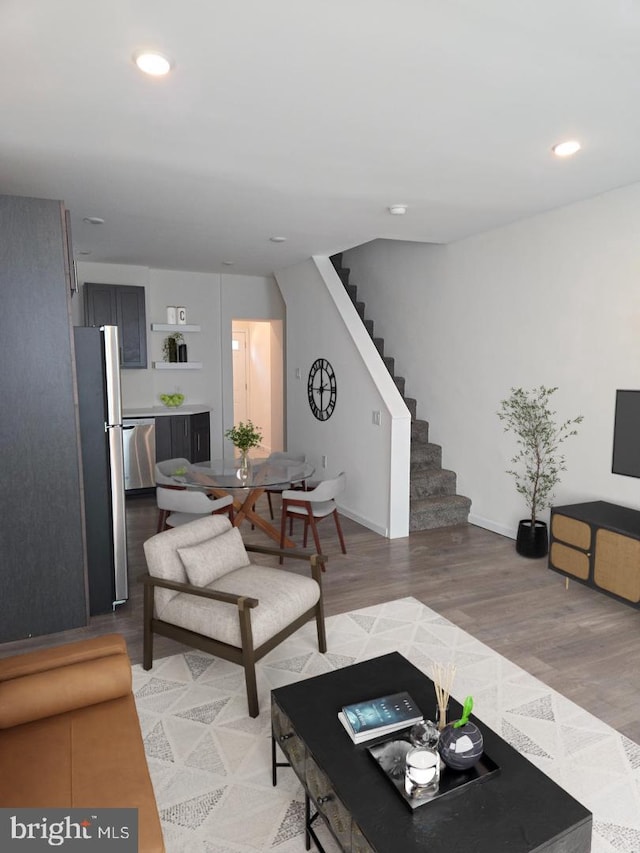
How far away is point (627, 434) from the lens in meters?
4.01

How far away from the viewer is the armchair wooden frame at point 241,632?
263 centimetres

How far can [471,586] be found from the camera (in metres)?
4.20

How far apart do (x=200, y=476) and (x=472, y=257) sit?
3241 mm

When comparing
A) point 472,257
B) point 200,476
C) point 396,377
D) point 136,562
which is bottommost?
point 136,562

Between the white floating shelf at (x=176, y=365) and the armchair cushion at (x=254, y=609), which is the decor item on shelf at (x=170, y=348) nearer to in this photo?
the white floating shelf at (x=176, y=365)

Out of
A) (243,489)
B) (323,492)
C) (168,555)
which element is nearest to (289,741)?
(168,555)

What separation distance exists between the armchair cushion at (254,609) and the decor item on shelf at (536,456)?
7.81 ft

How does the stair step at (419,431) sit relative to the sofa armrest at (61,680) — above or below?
above

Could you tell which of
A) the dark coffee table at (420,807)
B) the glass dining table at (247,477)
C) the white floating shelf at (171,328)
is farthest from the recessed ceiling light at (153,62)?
the white floating shelf at (171,328)

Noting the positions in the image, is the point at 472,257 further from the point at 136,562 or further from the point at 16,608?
the point at 16,608

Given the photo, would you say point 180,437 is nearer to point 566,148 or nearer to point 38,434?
point 38,434

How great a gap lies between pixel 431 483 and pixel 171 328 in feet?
12.9

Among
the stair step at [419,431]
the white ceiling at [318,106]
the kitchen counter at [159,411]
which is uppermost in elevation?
the white ceiling at [318,106]

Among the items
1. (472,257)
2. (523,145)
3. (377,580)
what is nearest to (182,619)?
(377,580)
